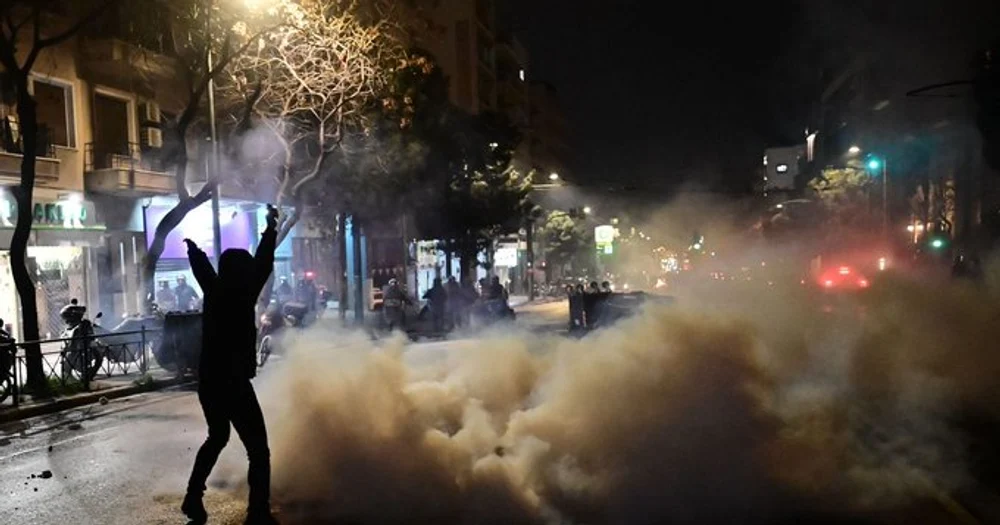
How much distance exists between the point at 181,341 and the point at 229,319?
9.50m

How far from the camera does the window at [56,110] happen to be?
18281 mm

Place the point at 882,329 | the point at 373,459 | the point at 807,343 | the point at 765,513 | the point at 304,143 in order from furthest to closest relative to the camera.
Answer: the point at 304,143
the point at 882,329
the point at 807,343
the point at 373,459
the point at 765,513

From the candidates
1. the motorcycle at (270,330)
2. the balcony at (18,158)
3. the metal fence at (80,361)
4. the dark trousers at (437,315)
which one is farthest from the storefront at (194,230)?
the dark trousers at (437,315)

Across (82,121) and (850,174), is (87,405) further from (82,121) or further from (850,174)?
(850,174)

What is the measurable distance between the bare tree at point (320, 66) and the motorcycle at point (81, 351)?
207 inches

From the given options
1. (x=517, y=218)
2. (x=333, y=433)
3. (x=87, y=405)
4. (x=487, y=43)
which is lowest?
(x=87, y=405)

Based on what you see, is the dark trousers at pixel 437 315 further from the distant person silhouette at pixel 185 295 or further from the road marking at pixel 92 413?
the road marking at pixel 92 413

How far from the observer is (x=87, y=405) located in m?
12.1

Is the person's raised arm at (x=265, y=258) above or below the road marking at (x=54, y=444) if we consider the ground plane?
above

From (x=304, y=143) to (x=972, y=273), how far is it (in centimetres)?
1629

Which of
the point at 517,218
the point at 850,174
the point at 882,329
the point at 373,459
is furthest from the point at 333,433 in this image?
the point at 850,174

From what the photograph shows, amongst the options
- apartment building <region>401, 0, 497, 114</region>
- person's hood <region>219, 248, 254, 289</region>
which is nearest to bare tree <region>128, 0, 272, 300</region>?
person's hood <region>219, 248, 254, 289</region>

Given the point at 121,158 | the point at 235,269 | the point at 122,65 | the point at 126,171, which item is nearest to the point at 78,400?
the point at 235,269

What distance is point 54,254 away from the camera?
747 inches
